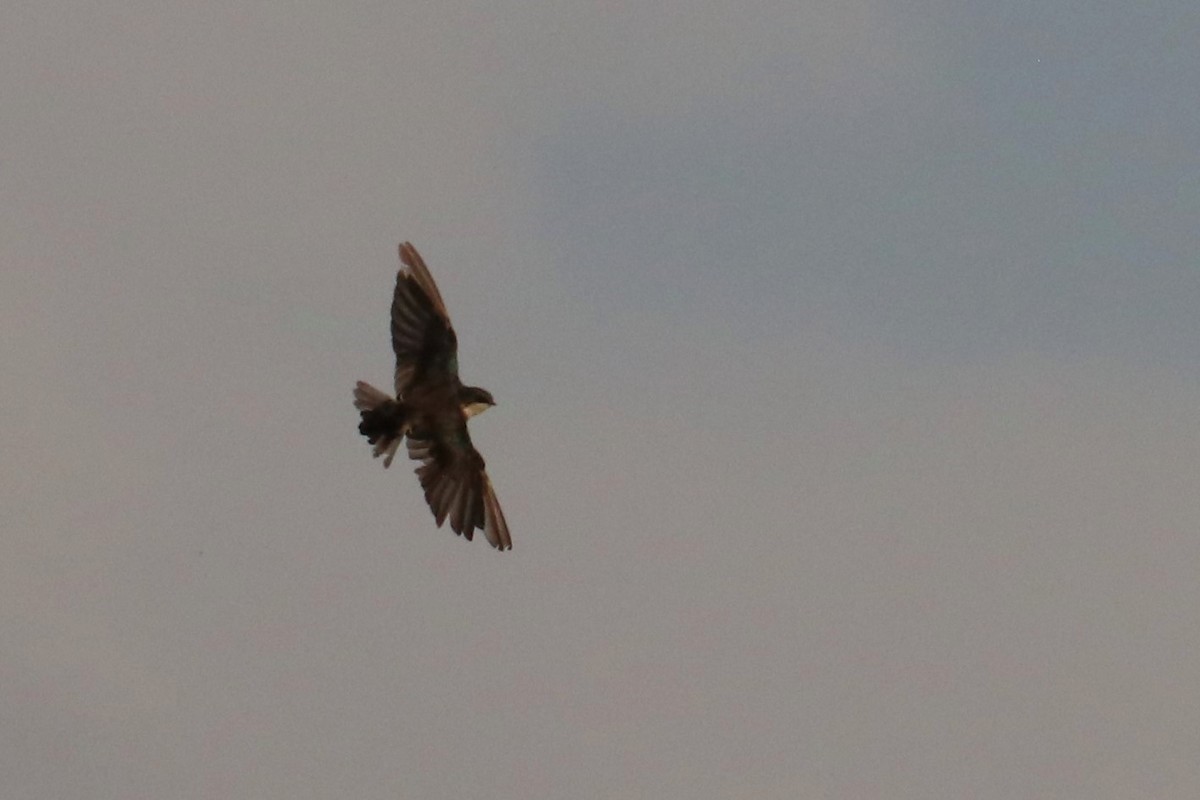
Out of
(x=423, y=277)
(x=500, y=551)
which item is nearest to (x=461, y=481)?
(x=500, y=551)

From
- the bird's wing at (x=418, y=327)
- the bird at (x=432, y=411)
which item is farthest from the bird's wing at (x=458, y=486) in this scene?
the bird's wing at (x=418, y=327)

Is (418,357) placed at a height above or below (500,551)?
above

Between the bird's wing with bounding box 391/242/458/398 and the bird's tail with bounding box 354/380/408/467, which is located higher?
the bird's wing with bounding box 391/242/458/398

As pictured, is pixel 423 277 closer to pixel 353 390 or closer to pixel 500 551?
pixel 353 390

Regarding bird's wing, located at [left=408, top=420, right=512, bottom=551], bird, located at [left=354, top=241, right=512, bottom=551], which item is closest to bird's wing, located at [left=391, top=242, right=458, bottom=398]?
bird, located at [left=354, top=241, right=512, bottom=551]

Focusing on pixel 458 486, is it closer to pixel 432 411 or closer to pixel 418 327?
pixel 432 411

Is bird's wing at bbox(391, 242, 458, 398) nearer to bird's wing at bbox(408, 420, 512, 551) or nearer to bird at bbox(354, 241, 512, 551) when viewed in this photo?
bird at bbox(354, 241, 512, 551)

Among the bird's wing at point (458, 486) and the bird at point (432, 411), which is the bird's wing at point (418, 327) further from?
the bird's wing at point (458, 486)
